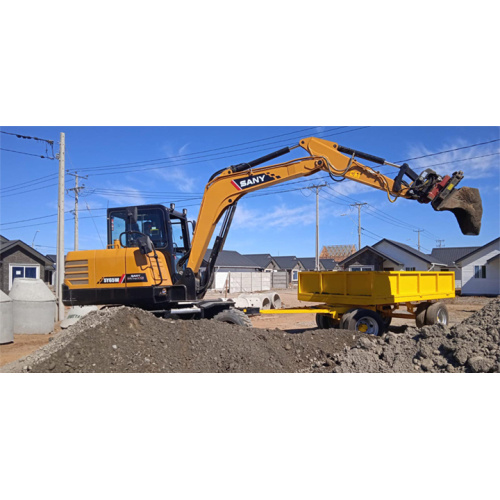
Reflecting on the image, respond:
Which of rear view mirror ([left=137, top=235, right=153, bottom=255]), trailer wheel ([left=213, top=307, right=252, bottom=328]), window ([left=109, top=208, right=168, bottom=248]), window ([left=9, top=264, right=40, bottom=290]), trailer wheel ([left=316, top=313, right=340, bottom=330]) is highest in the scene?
window ([left=109, top=208, right=168, bottom=248])

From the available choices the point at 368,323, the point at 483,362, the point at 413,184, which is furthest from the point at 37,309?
the point at 483,362

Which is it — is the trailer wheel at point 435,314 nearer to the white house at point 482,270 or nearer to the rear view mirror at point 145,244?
the rear view mirror at point 145,244

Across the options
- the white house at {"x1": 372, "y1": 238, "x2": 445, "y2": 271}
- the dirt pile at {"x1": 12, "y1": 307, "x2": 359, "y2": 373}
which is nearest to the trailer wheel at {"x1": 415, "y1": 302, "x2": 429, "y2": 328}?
the dirt pile at {"x1": 12, "y1": 307, "x2": 359, "y2": 373}

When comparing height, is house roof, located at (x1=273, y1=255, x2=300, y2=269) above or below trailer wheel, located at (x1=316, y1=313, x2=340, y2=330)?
above

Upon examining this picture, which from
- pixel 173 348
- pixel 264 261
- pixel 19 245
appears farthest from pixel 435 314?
pixel 264 261

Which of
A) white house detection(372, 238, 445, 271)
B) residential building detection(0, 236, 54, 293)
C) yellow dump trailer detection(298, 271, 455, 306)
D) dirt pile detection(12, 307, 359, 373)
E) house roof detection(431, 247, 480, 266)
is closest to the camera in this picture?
dirt pile detection(12, 307, 359, 373)

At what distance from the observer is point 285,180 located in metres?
9.36

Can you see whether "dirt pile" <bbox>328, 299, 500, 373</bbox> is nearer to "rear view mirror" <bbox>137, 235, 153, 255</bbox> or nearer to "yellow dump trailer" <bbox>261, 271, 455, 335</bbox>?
"yellow dump trailer" <bbox>261, 271, 455, 335</bbox>

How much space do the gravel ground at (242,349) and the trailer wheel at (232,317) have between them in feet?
3.44

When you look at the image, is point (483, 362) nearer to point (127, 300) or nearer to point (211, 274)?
point (211, 274)

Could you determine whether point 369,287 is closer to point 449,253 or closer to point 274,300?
point 274,300

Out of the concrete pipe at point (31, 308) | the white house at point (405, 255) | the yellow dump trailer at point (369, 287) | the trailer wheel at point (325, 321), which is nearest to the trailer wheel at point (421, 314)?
the yellow dump trailer at point (369, 287)

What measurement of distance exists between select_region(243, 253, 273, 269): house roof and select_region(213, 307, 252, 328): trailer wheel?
151 feet

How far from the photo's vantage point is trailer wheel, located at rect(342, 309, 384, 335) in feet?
31.9
